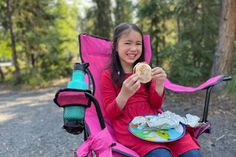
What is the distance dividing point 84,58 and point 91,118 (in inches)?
24.1

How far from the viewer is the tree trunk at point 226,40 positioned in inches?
241

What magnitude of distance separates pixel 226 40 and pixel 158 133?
4618 millimetres

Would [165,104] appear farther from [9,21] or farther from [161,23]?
[9,21]

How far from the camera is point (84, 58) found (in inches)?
108

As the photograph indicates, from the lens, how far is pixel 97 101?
1.86 metres

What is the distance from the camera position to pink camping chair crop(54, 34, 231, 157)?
1.76m

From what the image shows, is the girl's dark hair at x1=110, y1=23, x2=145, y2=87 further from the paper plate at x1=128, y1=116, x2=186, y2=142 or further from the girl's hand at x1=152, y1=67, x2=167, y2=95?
the paper plate at x1=128, y1=116, x2=186, y2=142

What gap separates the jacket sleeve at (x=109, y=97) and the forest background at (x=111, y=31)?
10.2 ft

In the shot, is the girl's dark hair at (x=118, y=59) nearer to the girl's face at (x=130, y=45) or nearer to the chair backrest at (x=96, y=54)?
the girl's face at (x=130, y=45)

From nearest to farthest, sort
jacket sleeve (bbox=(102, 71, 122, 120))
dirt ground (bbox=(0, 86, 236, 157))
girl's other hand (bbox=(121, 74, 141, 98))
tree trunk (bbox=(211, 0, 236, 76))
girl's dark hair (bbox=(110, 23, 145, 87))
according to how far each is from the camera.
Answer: girl's other hand (bbox=(121, 74, 141, 98))
jacket sleeve (bbox=(102, 71, 122, 120))
girl's dark hair (bbox=(110, 23, 145, 87))
dirt ground (bbox=(0, 86, 236, 157))
tree trunk (bbox=(211, 0, 236, 76))

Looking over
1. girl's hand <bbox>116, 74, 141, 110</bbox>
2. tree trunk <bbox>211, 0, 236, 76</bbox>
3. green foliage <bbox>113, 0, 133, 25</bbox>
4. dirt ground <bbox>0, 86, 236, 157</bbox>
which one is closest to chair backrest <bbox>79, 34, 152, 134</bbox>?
girl's hand <bbox>116, 74, 141, 110</bbox>

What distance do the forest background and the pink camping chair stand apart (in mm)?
2686

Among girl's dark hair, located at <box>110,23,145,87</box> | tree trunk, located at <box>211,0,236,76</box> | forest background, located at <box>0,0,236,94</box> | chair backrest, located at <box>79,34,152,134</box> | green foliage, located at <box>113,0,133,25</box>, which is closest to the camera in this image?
girl's dark hair, located at <box>110,23,145,87</box>

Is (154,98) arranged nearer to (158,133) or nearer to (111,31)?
(158,133)
